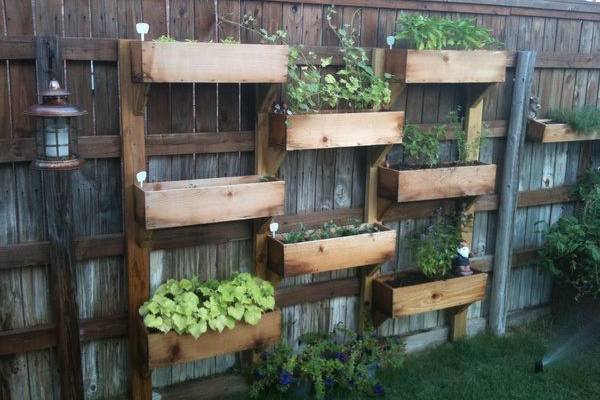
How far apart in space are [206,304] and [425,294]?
1652 millimetres

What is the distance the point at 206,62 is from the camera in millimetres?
3545

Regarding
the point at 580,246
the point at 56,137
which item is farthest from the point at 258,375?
the point at 580,246

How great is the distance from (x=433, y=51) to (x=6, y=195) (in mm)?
2700

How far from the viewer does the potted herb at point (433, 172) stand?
447 cm

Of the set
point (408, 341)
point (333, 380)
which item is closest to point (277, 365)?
point (333, 380)

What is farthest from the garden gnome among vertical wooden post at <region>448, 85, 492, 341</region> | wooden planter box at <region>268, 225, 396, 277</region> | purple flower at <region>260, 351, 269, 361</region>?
purple flower at <region>260, 351, 269, 361</region>

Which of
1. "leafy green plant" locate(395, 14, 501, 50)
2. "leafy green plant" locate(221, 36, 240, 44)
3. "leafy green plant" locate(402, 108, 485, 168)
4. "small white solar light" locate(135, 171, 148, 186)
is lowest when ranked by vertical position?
"small white solar light" locate(135, 171, 148, 186)

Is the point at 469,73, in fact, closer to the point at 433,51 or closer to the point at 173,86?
the point at 433,51

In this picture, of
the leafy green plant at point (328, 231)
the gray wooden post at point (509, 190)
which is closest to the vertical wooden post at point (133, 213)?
the leafy green plant at point (328, 231)

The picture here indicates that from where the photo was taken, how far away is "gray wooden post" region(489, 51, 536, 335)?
16.4ft

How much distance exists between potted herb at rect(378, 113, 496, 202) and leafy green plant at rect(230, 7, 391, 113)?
0.46 metres

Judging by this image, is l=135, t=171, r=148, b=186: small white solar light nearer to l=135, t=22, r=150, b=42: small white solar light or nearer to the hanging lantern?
the hanging lantern

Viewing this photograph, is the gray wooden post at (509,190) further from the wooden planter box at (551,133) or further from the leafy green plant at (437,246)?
the leafy green plant at (437,246)

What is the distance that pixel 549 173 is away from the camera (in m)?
5.51
